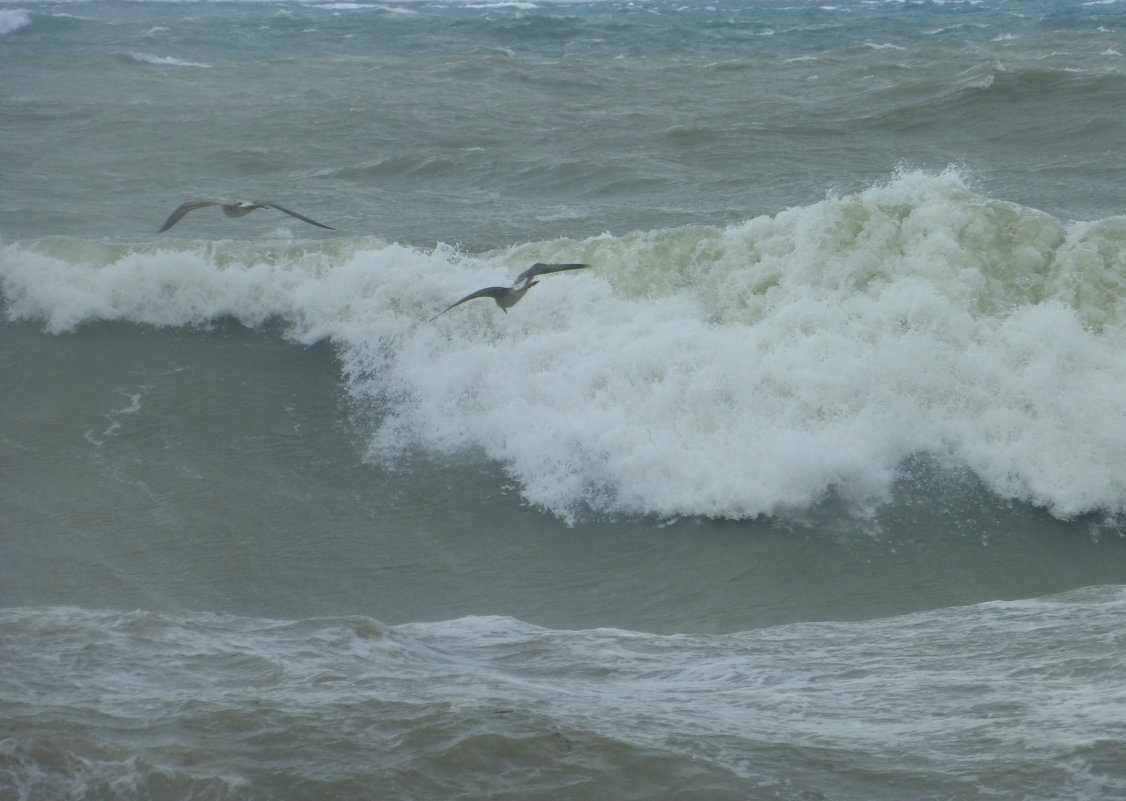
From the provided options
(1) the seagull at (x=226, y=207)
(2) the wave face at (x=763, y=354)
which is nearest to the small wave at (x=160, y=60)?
(2) the wave face at (x=763, y=354)

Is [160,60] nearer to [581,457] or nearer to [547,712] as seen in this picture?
[581,457]

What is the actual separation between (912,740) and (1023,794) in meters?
0.51

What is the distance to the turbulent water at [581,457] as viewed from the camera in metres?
4.00

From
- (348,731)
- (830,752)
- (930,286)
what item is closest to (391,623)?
(348,731)

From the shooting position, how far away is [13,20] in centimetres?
4056

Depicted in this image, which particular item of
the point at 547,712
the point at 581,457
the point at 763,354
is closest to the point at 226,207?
the point at 581,457

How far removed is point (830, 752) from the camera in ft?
12.7

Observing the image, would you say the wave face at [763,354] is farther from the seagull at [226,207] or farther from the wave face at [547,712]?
the wave face at [547,712]

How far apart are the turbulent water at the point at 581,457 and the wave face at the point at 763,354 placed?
0.11 ft

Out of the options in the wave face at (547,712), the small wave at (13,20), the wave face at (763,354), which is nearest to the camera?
the wave face at (547,712)

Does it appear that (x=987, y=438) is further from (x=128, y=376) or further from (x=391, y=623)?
(x=128, y=376)

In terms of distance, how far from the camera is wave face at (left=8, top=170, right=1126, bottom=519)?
8.53m

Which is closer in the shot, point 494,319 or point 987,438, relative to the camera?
point 987,438

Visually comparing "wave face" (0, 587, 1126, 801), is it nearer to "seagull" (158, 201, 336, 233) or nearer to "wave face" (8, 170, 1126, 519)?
"wave face" (8, 170, 1126, 519)
